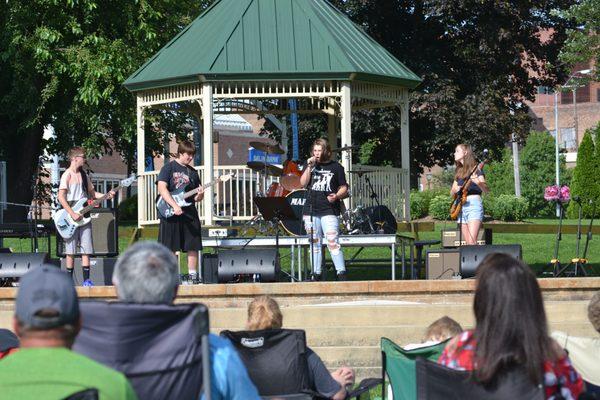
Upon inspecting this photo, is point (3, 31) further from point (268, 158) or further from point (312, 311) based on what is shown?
point (312, 311)

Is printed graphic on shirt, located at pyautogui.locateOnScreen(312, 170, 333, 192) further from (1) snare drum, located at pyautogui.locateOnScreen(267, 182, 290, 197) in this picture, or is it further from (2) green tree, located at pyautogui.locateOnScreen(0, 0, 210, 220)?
(2) green tree, located at pyautogui.locateOnScreen(0, 0, 210, 220)

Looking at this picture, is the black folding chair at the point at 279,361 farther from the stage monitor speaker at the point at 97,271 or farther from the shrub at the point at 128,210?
the shrub at the point at 128,210

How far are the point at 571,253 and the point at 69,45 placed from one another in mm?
13555

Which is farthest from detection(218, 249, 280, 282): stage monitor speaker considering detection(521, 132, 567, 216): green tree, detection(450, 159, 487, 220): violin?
detection(521, 132, 567, 216): green tree

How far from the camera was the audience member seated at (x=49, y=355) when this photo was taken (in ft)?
11.3

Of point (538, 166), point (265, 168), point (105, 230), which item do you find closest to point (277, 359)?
point (105, 230)

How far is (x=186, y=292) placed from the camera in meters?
10.7

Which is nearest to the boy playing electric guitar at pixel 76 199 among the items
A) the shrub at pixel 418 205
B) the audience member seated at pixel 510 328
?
the audience member seated at pixel 510 328

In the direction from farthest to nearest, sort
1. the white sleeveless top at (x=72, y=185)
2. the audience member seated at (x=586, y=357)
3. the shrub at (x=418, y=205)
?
the shrub at (x=418, y=205)
the white sleeveless top at (x=72, y=185)
the audience member seated at (x=586, y=357)

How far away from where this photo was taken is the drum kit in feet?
48.7

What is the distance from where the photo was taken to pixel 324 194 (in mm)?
12859

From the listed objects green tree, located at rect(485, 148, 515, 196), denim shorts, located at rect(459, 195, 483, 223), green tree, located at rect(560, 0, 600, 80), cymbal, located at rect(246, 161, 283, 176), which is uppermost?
green tree, located at rect(560, 0, 600, 80)

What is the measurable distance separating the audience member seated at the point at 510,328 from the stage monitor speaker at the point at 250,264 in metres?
7.91

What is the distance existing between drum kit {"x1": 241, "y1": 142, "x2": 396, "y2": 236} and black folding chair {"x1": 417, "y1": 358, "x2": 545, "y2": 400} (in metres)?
9.34
